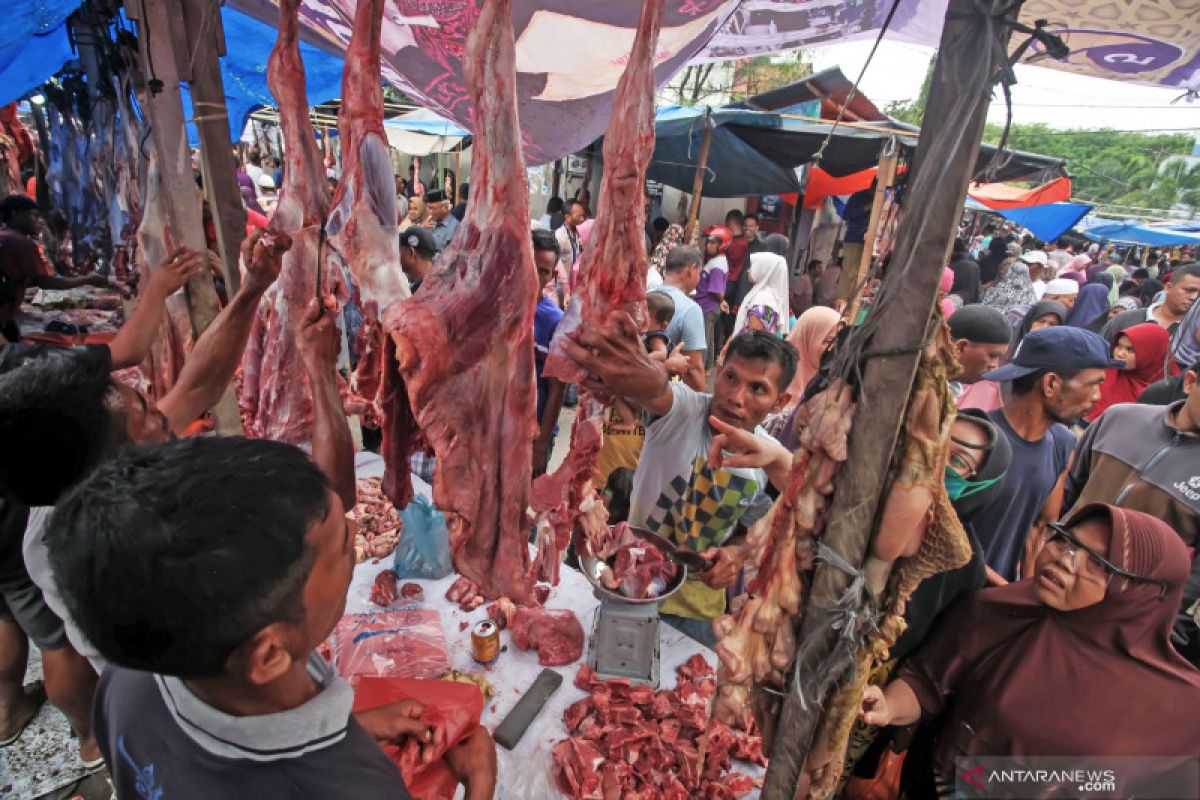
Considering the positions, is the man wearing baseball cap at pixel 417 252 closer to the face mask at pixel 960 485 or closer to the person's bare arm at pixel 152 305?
the person's bare arm at pixel 152 305

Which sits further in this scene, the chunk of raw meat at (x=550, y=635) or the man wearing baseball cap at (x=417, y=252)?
the man wearing baseball cap at (x=417, y=252)

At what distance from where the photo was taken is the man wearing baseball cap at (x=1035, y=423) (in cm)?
300

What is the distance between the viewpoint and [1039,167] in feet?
26.2

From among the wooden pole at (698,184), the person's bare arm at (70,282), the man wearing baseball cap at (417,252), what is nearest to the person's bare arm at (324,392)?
the man wearing baseball cap at (417,252)

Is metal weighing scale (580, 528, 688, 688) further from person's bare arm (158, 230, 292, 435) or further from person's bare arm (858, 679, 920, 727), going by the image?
person's bare arm (158, 230, 292, 435)

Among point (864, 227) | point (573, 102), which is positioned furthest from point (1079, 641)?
point (864, 227)

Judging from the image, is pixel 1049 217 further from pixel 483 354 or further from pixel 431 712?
pixel 431 712

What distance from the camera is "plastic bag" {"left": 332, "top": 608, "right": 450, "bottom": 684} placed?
2.24 meters

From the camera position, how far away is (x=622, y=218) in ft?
5.44

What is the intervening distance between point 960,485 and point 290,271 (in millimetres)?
2593

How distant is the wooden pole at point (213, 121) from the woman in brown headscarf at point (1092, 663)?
2.95m

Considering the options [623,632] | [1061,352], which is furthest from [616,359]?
[1061,352]

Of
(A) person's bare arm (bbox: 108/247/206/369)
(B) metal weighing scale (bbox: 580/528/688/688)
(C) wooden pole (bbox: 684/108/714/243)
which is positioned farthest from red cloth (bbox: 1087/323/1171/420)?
(A) person's bare arm (bbox: 108/247/206/369)

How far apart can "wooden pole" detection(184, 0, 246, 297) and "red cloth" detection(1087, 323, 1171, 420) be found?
6.09 meters
